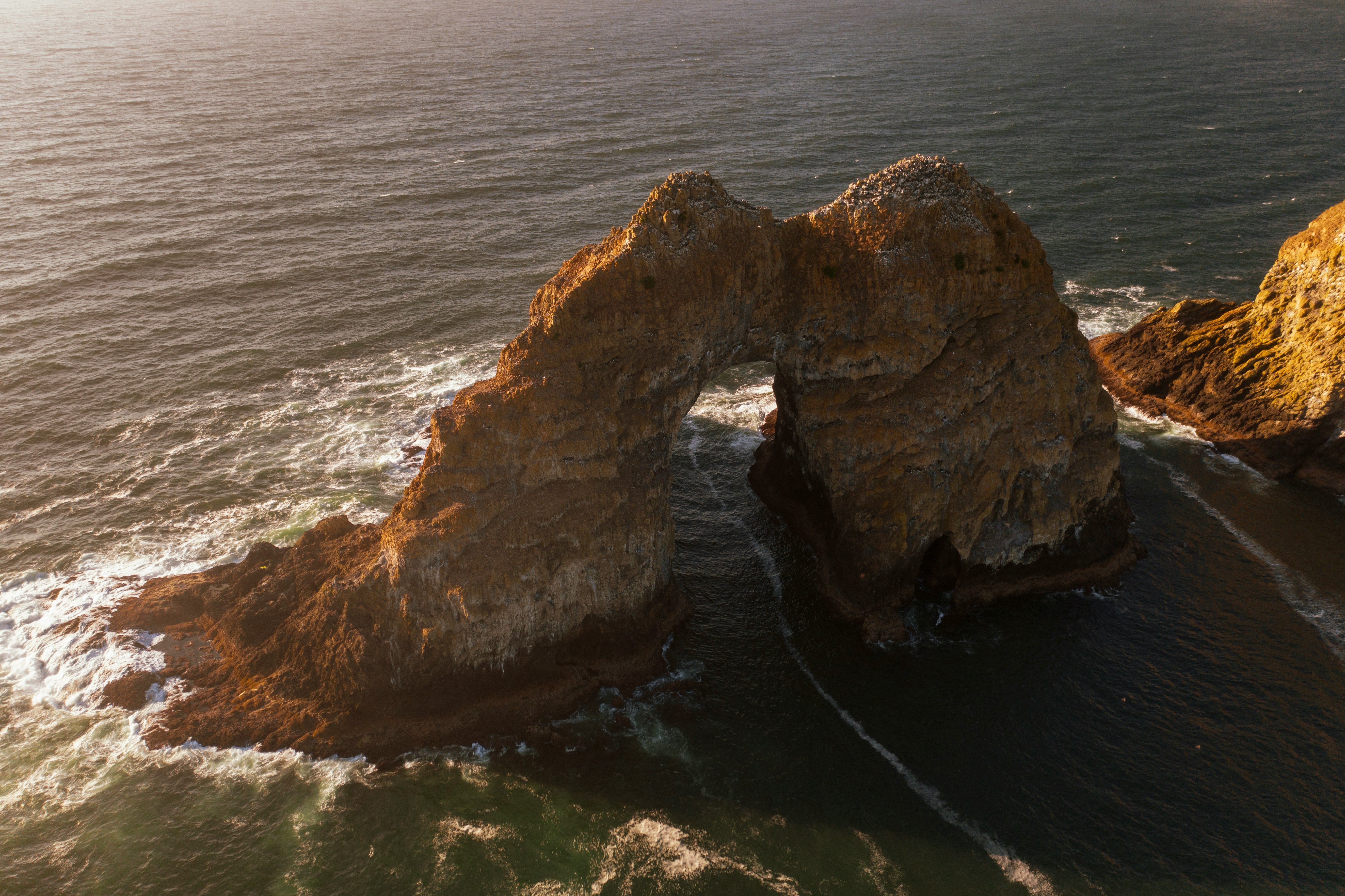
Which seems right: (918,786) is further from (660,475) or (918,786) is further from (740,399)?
(740,399)

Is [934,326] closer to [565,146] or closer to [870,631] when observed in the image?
[870,631]

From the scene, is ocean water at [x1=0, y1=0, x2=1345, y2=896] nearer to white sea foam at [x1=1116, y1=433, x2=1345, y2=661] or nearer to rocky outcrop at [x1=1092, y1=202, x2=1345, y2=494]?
white sea foam at [x1=1116, y1=433, x2=1345, y2=661]

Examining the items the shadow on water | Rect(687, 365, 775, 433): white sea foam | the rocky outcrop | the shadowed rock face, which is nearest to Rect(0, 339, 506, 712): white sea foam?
the shadowed rock face

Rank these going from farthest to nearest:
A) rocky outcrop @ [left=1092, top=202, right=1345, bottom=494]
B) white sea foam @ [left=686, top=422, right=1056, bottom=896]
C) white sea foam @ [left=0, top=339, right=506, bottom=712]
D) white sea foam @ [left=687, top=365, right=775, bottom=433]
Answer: white sea foam @ [left=687, top=365, right=775, bottom=433], rocky outcrop @ [left=1092, top=202, right=1345, bottom=494], white sea foam @ [left=0, top=339, right=506, bottom=712], white sea foam @ [left=686, top=422, right=1056, bottom=896]

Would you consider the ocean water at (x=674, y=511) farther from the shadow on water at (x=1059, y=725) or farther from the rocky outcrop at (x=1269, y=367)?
the rocky outcrop at (x=1269, y=367)

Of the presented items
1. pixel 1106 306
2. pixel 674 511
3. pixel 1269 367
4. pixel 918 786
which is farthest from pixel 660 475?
pixel 1106 306

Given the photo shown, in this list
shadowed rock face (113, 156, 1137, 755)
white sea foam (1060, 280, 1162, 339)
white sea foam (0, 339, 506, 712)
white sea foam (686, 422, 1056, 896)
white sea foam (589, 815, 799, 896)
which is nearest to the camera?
white sea foam (589, 815, 799, 896)

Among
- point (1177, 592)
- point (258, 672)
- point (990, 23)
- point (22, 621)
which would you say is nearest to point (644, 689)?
point (258, 672)
